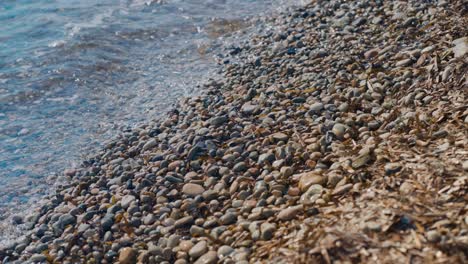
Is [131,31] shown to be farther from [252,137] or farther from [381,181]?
[381,181]

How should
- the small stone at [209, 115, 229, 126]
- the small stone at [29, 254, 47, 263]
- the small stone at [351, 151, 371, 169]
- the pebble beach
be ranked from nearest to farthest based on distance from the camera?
1. the pebble beach
2. the small stone at [351, 151, 371, 169]
3. the small stone at [29, 254, 47, 263]
4. the small stone at [209, 115, 229, 126]

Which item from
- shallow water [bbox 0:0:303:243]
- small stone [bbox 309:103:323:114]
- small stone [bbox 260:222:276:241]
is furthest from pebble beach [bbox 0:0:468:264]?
shallow water [bbox 0:0:303:243]

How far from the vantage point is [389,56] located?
286 inches

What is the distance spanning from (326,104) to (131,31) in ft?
24.0

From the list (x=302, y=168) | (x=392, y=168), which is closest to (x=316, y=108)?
(x=302, y=168)

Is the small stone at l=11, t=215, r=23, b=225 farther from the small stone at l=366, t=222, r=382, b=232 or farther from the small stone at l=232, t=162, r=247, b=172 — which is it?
the small stone at l=366, t=222, r=382, b=232

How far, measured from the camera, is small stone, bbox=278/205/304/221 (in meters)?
4.68

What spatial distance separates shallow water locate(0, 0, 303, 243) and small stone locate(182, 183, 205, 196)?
2398 mm

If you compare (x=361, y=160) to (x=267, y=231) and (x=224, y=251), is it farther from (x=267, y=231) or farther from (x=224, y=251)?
(x=224, y=251)

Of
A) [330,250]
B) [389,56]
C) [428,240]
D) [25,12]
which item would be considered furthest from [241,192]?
[25,12]

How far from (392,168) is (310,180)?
81 cm

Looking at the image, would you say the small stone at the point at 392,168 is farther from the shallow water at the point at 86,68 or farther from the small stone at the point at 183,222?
the shallow water at the point at 86,68

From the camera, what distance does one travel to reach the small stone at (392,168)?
4574mm

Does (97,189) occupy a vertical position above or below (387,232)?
below
